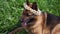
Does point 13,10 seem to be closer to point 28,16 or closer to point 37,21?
point 37,21

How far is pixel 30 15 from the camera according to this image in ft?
21.6

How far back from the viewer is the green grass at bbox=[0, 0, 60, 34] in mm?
7627

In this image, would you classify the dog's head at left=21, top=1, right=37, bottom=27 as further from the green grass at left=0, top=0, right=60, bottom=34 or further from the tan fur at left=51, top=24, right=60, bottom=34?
the green grass at left=0, top=0, right=60, bottom=34

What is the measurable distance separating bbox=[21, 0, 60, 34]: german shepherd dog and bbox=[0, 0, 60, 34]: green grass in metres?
0.66

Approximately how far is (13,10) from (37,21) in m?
1.44

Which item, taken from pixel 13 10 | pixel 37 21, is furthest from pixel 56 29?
pixel 13 10

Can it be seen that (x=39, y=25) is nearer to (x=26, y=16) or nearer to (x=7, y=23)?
(x=26, y=16)

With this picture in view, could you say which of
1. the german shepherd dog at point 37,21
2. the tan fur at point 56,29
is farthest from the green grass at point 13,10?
the tan fur at point 56,29

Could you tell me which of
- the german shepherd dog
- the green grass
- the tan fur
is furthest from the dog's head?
the green grass

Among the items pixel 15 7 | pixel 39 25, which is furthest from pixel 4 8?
pixel 39 25

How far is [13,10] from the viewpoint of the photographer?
809cm

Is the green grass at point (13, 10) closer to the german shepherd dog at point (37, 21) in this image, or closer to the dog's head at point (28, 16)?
the german shepherd dog at point (37, 21)

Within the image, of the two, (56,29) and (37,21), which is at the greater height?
(37,21)

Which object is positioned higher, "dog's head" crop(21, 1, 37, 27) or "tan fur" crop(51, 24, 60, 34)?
"dog's head" crop(21, 1, 37, 27)
